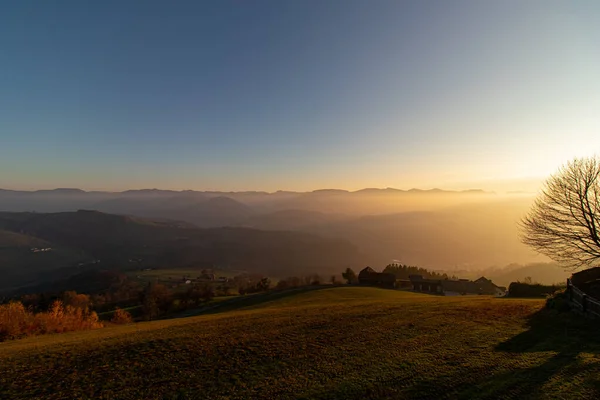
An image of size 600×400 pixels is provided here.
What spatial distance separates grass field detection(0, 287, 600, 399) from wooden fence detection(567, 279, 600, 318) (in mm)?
Result: 720

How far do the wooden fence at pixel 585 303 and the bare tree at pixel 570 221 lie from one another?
6786 millimetres

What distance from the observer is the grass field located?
934cm

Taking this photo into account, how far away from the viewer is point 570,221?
22.5 metres

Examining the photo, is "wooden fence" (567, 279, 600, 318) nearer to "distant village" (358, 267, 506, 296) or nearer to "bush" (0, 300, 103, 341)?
"bush" (0, 300, 103, 341)

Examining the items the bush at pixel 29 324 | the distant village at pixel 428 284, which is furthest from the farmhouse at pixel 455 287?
the bush at pixel 29 324

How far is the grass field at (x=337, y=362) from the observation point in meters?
9.34

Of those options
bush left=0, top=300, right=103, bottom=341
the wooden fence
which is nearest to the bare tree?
the wooden fence

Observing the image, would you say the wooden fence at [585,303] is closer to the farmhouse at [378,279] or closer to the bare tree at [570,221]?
the bare tree at [570,221]

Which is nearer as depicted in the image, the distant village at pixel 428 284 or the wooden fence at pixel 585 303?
the wooden fence at pixel 585 303

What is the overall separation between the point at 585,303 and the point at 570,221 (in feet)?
31.6

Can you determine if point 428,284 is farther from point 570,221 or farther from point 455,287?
point 570,221

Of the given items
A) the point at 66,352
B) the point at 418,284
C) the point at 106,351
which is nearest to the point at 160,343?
the point at 106,351

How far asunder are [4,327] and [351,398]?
1244 inches

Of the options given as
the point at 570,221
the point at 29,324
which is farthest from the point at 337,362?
the point at 29,324
